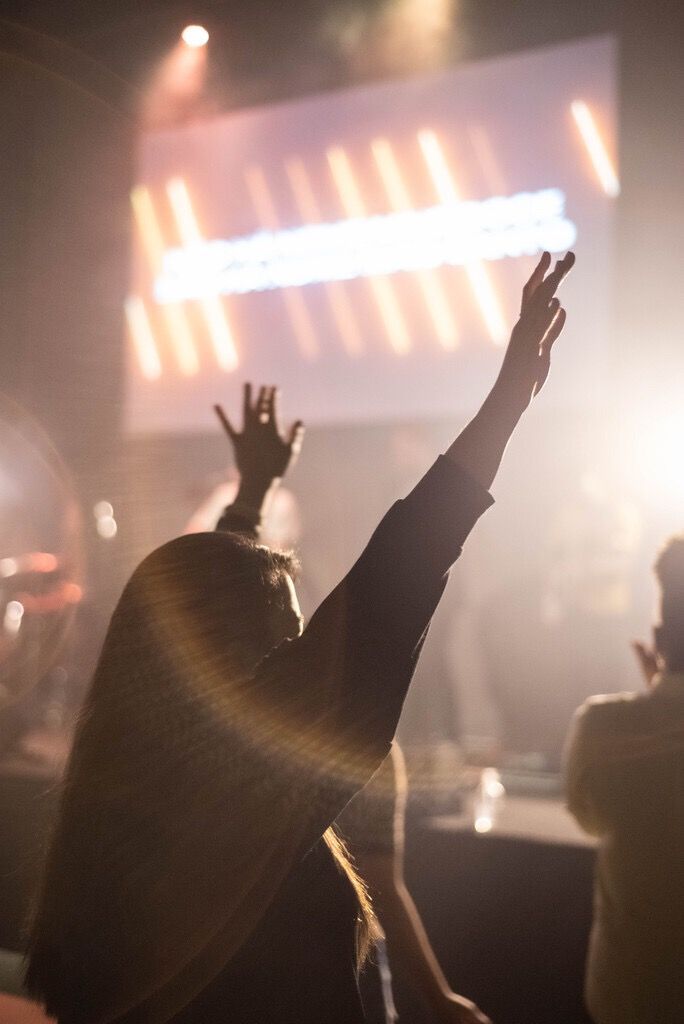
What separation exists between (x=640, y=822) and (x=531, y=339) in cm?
90

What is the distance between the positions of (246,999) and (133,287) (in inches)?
142

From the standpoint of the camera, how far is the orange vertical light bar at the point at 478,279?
11.2 ft

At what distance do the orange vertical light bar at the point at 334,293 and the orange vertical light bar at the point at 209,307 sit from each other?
481 mm

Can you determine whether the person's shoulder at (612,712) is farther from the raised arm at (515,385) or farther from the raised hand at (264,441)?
the raised arm at (515,385)

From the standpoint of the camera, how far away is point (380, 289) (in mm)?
3617

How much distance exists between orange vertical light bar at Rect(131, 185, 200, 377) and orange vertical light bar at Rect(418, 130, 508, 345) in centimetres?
125

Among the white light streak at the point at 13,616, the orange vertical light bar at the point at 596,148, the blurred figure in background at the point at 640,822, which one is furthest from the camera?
the white light streak at the point at 13,616

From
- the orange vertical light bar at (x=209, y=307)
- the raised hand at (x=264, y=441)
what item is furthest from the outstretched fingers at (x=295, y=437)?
the orange vertical light bar at (x=209, y=307)

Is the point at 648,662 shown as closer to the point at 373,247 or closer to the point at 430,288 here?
the point at 430,288

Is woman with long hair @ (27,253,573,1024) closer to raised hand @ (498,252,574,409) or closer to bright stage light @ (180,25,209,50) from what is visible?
raised hand @ (498,252,574,409)

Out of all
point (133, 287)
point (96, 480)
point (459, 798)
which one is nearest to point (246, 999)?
point (459, 798)

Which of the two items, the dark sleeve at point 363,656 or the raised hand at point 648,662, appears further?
the raised hand at point 648,662

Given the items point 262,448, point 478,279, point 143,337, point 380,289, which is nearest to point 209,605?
point 262,448

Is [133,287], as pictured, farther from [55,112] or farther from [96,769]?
[96,769]
